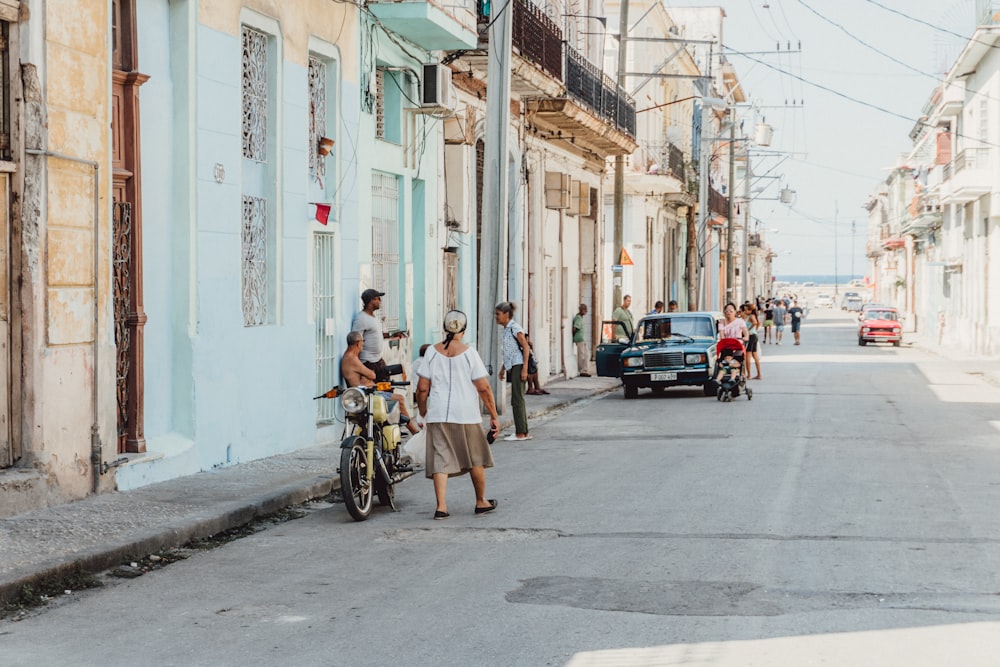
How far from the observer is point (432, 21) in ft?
59.8

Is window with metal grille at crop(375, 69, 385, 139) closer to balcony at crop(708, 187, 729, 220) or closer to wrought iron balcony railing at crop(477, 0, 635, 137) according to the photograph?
wrought iron balcony railing at crop(477, 0, 635, 137)

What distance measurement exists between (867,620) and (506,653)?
1.89m

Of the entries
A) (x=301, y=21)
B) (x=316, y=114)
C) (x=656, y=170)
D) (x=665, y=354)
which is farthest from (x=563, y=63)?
(x=656, y=170)

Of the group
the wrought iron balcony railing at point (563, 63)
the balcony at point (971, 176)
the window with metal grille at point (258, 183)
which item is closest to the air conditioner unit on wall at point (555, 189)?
the wrought iron balcony railing at point (563, 63)

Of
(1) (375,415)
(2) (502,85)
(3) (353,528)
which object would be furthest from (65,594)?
(2) (502,85)

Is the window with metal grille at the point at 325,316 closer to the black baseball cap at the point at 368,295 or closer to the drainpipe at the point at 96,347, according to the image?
the black baseball cap at the point at 368,295

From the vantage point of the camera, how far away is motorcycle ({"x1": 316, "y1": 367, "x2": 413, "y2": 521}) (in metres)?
10.7

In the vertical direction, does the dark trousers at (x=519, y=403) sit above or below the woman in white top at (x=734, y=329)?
below

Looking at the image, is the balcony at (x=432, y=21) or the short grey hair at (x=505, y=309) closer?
the balcony at (x=432, y=21)

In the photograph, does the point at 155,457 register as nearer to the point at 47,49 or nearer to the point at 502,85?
the point at 47,49

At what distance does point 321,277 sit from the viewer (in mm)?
16828

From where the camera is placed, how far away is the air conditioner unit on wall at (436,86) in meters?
19.6

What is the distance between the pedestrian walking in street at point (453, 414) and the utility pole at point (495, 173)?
8.45m

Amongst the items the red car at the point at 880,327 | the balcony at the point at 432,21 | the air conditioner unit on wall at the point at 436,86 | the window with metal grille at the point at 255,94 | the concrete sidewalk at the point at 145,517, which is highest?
the balcony at the point at 432,21
